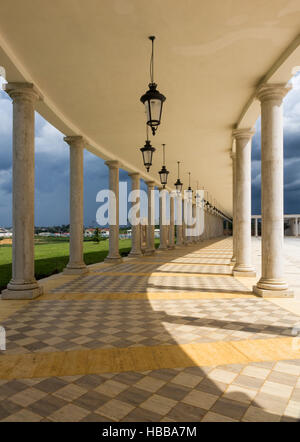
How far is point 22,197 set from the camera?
13.5 m

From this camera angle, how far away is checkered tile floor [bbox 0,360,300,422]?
4.88m

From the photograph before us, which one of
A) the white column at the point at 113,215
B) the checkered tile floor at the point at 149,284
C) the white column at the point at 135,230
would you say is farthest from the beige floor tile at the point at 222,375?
the white column at the point at 135,230

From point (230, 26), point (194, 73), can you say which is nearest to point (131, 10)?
point (230, 26)

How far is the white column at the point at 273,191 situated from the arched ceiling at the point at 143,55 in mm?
1371

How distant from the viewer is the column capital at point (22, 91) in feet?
A: 42.5

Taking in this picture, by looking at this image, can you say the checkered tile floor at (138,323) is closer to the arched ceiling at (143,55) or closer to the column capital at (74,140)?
the arched ceiling at (143,55)

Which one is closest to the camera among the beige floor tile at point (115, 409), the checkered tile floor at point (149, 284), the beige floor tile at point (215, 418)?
the beige floor tile at point (215, 418)

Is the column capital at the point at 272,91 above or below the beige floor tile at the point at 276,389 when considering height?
above

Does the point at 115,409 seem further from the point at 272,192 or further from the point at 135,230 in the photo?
the point at 135,230

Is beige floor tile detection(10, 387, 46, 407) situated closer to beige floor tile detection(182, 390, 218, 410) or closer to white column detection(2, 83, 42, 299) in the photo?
beige floor tile detection(182, 390, 218, 410)

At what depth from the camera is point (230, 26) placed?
939cm

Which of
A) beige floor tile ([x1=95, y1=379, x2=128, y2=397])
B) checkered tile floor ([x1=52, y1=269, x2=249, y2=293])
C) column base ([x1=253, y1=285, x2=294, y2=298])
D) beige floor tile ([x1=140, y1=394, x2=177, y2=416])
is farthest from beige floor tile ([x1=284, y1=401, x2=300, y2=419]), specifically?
checkered tile floor ([x1=52, y1=269, x2=249, y2=293])

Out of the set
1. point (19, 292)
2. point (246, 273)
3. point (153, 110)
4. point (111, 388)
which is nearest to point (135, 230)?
point (246, 273)

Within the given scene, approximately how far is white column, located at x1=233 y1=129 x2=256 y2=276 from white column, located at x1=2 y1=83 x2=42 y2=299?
11642 millimetres
